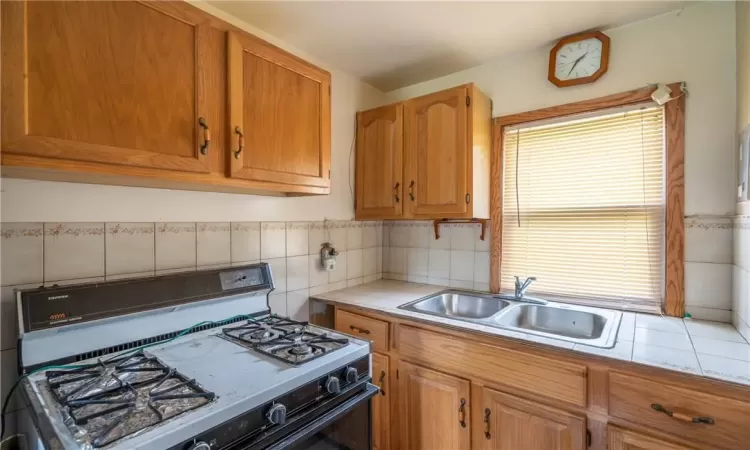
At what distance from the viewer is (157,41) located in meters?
1.12

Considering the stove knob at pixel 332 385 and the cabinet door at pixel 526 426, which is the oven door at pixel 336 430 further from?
the cabinet door at pixel 526 426

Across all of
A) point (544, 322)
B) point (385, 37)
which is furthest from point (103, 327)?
point (544, 322)

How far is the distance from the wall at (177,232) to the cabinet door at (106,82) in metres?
0.34

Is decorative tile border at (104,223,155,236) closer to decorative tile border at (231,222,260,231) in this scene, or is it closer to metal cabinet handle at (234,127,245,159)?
decorative tile border at (231,222,260,231)

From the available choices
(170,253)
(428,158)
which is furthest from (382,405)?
(428,158)

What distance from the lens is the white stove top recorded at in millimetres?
763

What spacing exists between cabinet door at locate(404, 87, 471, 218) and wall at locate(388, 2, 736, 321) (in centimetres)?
79

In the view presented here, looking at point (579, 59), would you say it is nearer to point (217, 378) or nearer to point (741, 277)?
point (741, 277)

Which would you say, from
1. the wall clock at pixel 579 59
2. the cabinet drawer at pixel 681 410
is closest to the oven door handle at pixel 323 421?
the cabinet drawer at pixel 681 410

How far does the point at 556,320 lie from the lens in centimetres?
175

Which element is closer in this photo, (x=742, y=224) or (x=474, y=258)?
(x=742, y=224)

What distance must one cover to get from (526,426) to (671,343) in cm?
60

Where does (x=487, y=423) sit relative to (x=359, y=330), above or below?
below

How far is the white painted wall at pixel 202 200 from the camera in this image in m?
1.12
